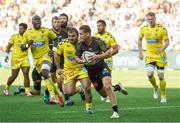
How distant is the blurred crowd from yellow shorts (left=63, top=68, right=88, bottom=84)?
74.3 feet

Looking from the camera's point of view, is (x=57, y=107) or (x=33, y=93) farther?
(x=33, y=93)

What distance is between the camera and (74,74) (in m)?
14.9

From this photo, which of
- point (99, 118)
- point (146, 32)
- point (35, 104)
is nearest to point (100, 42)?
point (99, 118)

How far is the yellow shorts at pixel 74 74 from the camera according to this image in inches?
575

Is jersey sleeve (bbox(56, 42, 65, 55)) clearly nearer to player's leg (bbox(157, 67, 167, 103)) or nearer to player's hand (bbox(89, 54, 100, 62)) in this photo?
player's hand (bbox(89, 54, 100, 62))

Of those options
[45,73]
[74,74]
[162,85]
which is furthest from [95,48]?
[162,85]

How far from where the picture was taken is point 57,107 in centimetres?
1525

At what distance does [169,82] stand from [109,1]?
14.0 meters

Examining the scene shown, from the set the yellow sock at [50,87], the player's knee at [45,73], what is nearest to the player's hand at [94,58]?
the yellow sock at [50,87]

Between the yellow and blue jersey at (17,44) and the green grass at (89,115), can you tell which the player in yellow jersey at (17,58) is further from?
the green grass at (89,115)

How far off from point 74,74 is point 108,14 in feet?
82.8

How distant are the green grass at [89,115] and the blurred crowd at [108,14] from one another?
20478 millimetres

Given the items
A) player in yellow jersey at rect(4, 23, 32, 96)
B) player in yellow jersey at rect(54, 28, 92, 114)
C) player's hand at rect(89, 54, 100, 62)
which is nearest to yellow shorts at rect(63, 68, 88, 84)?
player in yellow jersey at rect(54, 28, 92, 114)

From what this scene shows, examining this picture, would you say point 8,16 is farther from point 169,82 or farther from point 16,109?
point 16,109
